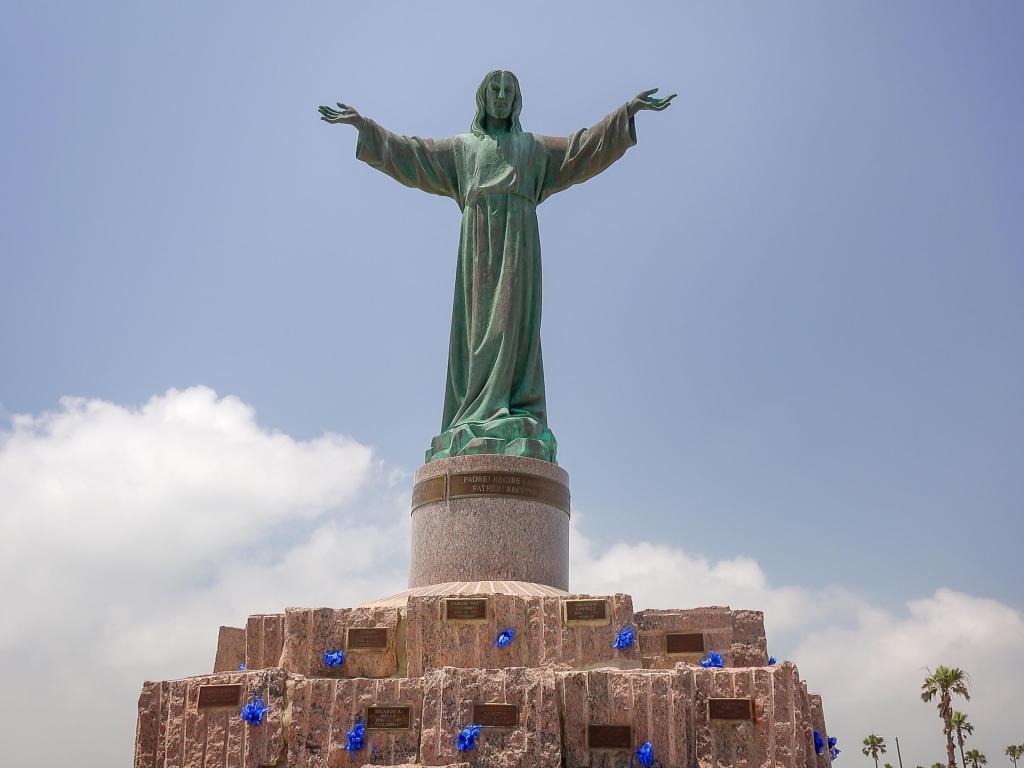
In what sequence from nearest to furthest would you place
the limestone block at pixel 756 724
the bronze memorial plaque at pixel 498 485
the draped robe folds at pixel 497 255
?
the limestone block at pixel 756 724
the bronze memorial plaque at pixel 498 485
the draped robe folds at pixel 497 255

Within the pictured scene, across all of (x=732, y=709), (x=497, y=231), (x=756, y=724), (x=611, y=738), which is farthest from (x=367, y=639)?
(x=497, y=231)

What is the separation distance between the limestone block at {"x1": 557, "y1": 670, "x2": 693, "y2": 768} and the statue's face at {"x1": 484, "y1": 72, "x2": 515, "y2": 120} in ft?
28.6

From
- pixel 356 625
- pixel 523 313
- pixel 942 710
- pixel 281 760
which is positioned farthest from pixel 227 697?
pixel 942 710

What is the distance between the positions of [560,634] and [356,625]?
2056mm

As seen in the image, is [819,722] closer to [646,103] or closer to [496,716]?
[496,716]

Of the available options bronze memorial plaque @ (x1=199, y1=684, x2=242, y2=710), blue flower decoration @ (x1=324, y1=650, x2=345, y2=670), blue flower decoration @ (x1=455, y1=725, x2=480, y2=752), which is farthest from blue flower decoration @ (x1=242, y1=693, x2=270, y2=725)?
blue flower decoration @ (x1=455, y1=725, x2=480, y2=752)

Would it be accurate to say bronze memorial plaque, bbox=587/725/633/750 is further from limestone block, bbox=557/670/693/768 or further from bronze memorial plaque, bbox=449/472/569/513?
bronze memorial plaque, bbox=449/472/569/513

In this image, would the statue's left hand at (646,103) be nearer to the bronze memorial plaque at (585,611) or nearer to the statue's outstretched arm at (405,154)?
the statue's outstretched arm at (405,154)

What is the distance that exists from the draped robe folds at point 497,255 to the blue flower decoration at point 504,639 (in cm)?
323

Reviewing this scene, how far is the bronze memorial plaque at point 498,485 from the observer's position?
42.5 ft

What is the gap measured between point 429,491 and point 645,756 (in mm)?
5147

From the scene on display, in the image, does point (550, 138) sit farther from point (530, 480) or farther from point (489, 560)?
point (489, 560)

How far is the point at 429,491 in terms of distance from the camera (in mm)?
13336

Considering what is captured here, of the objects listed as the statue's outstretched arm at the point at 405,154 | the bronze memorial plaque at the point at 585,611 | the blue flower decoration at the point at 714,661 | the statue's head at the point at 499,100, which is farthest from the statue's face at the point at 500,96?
the blue flower decoration at the point at 714,661
